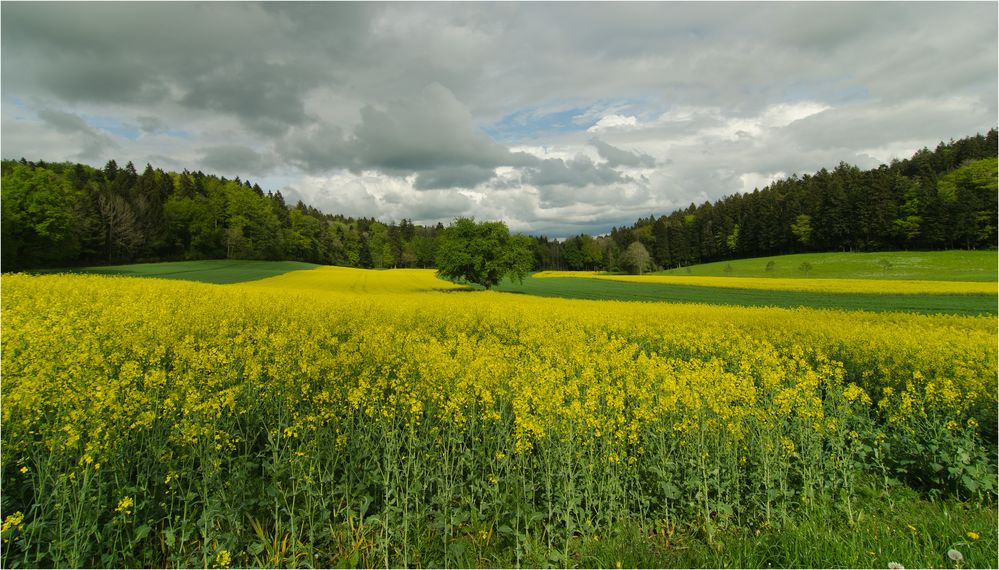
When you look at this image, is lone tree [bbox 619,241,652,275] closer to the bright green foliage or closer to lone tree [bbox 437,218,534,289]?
lone tree [bbox 437,218,534,289]

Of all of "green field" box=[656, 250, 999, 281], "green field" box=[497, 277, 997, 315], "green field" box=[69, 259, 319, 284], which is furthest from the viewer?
"green field" box=[656, 250, 999, 281]

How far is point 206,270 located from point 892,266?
95491 millimetres

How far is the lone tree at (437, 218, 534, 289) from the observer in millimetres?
41562

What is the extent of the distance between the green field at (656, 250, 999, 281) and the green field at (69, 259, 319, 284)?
7845 centimetres

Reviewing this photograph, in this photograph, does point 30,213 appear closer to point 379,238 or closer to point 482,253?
point 482,253

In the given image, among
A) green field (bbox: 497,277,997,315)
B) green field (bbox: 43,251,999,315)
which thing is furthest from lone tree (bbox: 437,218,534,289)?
green field (bbox: 497,277,997,315)

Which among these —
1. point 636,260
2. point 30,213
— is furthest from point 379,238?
point 30,213

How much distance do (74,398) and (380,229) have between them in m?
131

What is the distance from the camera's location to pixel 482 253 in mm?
42000

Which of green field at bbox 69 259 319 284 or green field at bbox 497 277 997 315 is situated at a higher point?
green field at bbox 69 259 319 284

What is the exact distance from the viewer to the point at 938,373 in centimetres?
813

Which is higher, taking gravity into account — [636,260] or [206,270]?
[206,270]

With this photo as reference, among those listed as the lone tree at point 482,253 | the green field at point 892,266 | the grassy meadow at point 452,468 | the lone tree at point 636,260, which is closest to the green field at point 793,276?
the green field at point 892,266

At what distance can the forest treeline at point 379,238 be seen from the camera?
135 feet
